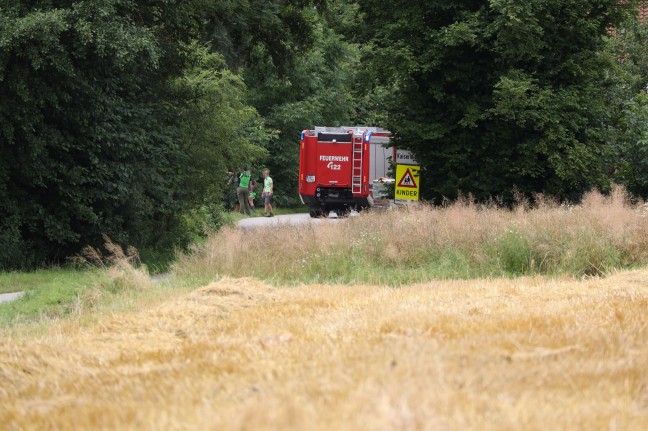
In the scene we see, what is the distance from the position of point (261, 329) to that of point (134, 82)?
15.1 meters

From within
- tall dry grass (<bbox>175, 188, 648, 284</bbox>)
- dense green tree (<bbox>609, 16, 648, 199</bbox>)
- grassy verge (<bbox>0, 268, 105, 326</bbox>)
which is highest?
dense green tree (<bbox>609, 16, 648, 199</bbox>)

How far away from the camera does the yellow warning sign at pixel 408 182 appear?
2689 cm

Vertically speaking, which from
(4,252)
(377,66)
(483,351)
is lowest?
(4,252)

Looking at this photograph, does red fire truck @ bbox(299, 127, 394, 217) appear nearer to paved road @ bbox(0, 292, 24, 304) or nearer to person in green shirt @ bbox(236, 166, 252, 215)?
person in green shirt @ bbox(236, 166, 252, 215)

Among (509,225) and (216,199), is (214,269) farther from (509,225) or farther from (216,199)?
(216,199)

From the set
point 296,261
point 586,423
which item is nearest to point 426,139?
point 296,261

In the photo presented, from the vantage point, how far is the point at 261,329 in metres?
7.49

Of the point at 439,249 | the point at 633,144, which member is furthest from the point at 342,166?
the point at 439,249

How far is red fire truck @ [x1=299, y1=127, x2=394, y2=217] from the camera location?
3731 cm

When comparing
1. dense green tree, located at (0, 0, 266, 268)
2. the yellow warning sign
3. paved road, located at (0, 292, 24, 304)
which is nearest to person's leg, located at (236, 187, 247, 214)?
the yellow warning sign

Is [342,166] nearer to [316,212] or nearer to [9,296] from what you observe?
[316,212]

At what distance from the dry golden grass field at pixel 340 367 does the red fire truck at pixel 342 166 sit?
2800 centimetres

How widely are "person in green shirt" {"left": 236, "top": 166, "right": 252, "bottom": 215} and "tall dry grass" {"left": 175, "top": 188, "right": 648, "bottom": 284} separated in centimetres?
2688

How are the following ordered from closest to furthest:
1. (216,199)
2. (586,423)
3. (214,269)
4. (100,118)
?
1. (586,423)
2. (214,269)
3. (100,118)
4. (216,199)
